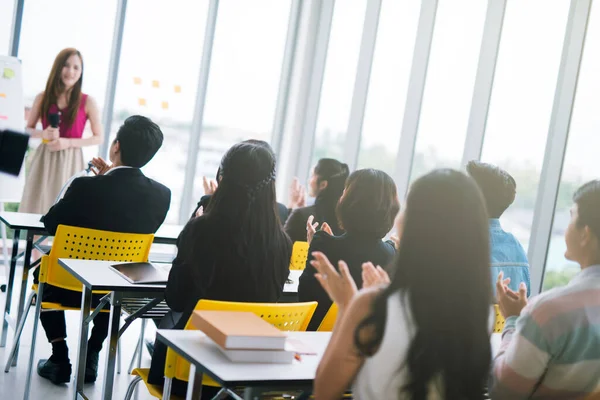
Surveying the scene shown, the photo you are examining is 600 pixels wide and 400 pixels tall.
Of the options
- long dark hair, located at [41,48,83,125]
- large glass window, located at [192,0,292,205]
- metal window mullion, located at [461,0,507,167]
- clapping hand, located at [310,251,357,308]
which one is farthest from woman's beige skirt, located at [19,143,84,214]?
clapping hand, located at [310,251,357,308]

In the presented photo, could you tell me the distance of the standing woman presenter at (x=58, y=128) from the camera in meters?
5.68

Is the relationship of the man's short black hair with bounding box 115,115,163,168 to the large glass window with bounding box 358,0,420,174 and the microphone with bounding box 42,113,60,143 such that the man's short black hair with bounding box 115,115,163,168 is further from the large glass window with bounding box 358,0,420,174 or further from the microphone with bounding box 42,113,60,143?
the large glass window with bounding box 358,0,420,174

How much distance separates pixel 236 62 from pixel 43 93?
8.33 feet

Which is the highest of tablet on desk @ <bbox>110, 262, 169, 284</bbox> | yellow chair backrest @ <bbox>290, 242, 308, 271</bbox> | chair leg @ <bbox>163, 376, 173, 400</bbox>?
tablet on desk @ <bbox>110, 262, 169, 284</bbox>

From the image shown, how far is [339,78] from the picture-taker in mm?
7527

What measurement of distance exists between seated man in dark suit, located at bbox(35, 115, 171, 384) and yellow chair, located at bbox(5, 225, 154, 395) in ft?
0.38

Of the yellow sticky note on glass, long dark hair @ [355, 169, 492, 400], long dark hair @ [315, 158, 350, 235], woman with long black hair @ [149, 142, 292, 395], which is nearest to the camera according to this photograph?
long dark hair @ [355, 169, 492, 400]

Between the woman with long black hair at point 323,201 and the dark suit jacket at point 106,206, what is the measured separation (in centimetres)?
106

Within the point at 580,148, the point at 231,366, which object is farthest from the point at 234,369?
the point at 580,148

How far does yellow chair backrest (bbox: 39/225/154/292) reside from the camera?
331cm

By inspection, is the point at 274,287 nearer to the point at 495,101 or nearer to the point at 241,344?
the point at 241,344

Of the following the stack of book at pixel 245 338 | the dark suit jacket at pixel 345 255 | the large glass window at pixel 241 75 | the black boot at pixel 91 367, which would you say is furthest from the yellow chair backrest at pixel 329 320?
the large glass window at pixel 241 75

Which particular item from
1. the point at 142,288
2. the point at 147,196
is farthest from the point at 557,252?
the point at 142,288

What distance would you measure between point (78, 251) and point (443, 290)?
2206 mm
